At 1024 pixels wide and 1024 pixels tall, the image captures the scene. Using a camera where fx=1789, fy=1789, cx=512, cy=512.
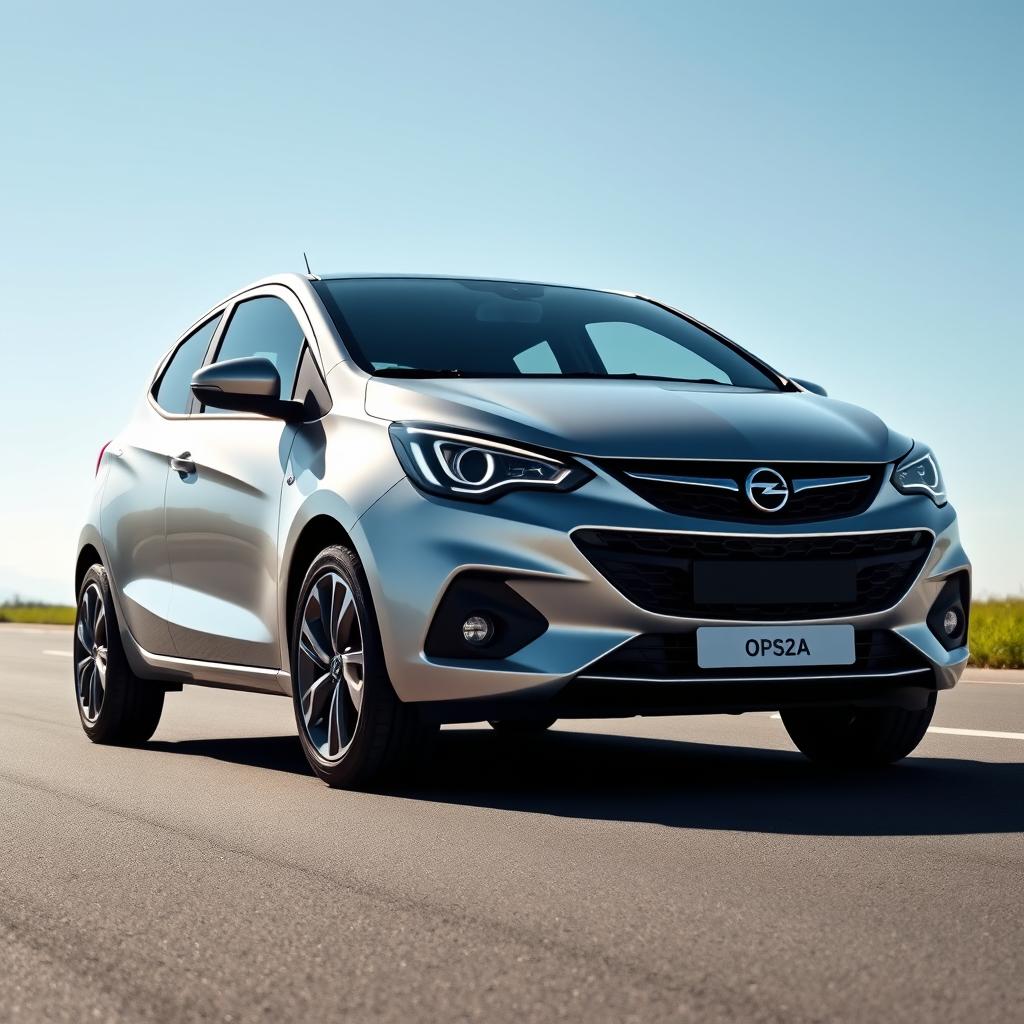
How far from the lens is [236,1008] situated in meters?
3.02

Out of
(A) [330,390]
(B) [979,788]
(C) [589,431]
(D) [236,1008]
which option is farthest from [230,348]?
(D) [236,1008]

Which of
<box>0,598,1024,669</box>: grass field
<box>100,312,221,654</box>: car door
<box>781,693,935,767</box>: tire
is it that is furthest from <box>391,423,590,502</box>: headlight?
<box>0,598,1024,669</box>: grass field

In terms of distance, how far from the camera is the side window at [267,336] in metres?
6.75

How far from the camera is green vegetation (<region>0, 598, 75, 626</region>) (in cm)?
3103

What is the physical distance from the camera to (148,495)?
24.8 feet

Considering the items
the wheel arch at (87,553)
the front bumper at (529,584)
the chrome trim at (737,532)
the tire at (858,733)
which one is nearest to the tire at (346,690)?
the front bumper at (529,584)

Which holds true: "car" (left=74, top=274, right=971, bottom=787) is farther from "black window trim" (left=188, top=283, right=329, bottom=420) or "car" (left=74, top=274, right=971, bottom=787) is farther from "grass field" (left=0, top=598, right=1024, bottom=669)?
"grass field" (left=0, top=598, right=1024, bottom=669)

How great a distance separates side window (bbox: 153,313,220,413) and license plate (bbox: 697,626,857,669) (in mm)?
3044

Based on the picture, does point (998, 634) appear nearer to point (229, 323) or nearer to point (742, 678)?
point (229, 323)

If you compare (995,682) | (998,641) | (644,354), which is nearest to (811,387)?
(644,354)

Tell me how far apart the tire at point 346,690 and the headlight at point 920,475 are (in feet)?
5.64

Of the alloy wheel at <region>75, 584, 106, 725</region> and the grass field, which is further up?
the alloy wheel at <region>75, 584, 106, 725</region>

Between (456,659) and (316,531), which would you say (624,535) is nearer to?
(456,659)

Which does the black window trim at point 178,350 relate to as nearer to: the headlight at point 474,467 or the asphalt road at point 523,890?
the asphalt road at point 523,890
